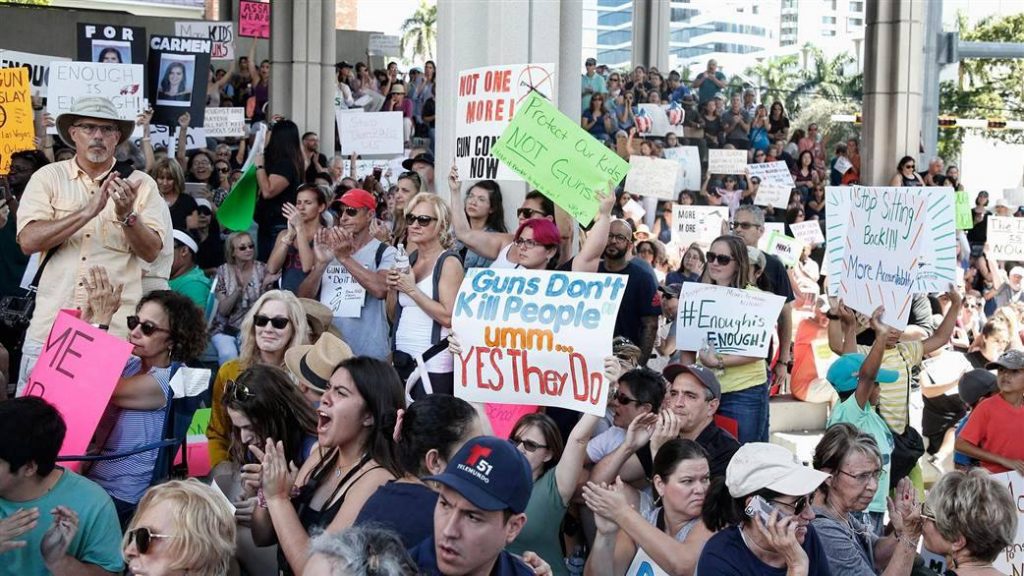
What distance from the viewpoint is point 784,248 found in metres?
14.4

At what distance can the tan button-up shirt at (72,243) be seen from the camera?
6.44m

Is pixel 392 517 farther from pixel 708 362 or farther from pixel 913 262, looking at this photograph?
pixel 913 262

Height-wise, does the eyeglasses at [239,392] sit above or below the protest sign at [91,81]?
below

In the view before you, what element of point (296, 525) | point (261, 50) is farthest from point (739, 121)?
point (296, 525)

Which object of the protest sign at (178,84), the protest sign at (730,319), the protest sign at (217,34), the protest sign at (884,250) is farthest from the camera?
the protest sign at (217,34)

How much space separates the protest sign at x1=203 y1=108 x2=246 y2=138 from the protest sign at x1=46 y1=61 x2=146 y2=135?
6.03m

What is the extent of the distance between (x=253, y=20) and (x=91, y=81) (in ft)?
51.9

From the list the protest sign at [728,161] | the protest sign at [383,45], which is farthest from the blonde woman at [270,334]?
the protest sign at [383,45]

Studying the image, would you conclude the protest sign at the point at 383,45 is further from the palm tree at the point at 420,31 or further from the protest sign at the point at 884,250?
the palm tree at the point at 420,31

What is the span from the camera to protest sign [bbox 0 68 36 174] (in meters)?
9.00

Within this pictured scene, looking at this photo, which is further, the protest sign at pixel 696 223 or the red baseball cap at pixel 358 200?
the protest sign at pixel 696 223

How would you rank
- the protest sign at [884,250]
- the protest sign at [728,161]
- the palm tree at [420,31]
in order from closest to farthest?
the protest sign at [884,250] → the protest sign at [728,161] → the palm tree at [420,31]

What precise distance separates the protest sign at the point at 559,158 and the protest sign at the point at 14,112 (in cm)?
340

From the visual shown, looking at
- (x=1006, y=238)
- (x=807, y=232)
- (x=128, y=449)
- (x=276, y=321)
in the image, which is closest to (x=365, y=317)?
(x=276, y=321)
